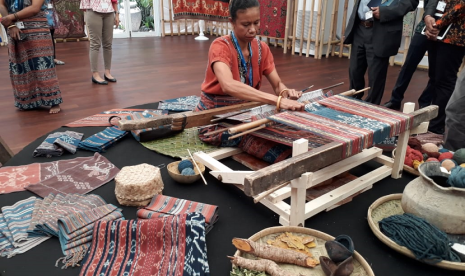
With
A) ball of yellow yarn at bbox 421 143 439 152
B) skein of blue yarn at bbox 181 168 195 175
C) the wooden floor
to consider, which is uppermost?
ball of yellow yarn at bbox 421 143 439 152

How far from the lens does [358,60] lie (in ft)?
11.1

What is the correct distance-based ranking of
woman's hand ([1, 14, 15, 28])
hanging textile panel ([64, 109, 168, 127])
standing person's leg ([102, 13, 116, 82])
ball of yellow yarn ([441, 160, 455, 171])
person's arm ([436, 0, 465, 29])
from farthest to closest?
1. standing person's leg ([102, 13, 116, 82])
2. woman's hand ([1, 14, 15, 28])
3. hanging textile panel ([64, 109, 168, 127])
4. person's arm ([436, 0, 465, 29])
5. ball of yellow yarn ([441, 160, 455, 171])

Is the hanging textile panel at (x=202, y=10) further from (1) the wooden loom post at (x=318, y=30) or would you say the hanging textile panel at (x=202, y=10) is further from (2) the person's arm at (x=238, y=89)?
(2) the person's arm at (x=238, y=89)

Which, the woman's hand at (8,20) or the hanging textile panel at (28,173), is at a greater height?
the woman's hand at (8,20)

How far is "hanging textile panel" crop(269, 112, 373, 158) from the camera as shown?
1512 mm

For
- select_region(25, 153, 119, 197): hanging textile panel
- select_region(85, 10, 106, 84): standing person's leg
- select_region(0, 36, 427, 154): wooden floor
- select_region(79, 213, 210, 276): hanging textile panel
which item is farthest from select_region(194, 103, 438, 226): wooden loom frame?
select_region(85, 10, 106, 84): standing person's leg

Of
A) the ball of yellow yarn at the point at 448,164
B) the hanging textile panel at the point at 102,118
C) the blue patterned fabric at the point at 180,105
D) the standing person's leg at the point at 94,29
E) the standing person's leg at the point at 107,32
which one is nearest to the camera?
the ball of yellow yarn at the point at 448,164

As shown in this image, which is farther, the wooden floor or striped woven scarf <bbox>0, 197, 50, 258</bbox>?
the wooden floor

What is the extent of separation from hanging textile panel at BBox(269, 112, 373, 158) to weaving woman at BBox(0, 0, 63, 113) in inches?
95.1

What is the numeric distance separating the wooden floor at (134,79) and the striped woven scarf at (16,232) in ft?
4.19

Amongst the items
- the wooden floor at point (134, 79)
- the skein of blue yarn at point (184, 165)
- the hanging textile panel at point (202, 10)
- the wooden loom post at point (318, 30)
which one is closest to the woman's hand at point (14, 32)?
the wooden floor at point (134, 79)

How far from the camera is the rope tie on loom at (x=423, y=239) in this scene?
4.30ft

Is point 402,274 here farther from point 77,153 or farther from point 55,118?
point 55,118

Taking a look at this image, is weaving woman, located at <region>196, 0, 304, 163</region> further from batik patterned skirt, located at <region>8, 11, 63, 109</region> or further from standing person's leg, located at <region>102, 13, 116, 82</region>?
standing person's leg, located at <region>102, 13, 116, 82</region>
